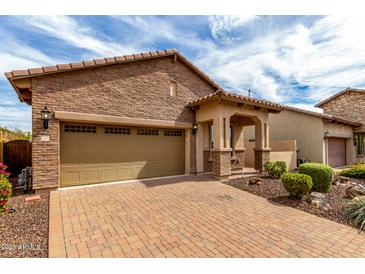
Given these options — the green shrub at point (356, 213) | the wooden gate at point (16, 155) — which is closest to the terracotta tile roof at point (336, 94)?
the green shrub at point (356, 213)

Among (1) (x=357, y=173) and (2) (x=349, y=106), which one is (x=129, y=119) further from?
(2) (x=349, y=106)

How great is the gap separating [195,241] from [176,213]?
55.0 inches

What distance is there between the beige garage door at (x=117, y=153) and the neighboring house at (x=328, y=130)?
6967 millimetres

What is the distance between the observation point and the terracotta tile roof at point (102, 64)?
19.5ft

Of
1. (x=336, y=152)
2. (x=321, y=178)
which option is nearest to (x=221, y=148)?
(x=321, y=178)

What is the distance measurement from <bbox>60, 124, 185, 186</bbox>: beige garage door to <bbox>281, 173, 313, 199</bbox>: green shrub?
209 inches

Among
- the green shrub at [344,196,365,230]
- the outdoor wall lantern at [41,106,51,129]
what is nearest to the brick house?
the outdoor wall lantern at [41,106,51,129]

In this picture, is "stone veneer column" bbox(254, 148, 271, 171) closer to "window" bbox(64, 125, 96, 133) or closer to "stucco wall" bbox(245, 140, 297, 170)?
"stucco wall" bbox(245, 140, 297, 170)

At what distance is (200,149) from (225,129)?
2.12 metres

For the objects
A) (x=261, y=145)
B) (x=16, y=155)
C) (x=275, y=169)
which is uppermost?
(x=261, y=145)

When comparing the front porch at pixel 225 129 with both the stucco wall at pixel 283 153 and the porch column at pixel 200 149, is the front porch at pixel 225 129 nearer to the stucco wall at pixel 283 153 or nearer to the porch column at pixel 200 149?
the porch column at pixel 200 149

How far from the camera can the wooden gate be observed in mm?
9195

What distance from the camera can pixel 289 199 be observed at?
5703 mm

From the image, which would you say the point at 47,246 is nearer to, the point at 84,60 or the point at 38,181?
the point at 38,181
